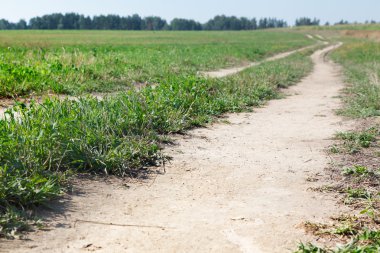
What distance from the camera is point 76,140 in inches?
180

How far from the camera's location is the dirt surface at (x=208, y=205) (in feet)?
10.1

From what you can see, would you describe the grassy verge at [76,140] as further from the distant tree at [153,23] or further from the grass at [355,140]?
the distant tree at [153,23]

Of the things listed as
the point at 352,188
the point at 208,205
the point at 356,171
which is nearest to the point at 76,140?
the point at 208,205

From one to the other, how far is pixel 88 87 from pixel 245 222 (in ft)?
25.6

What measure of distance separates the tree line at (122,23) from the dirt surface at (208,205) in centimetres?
13023

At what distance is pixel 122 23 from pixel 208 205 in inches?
5836

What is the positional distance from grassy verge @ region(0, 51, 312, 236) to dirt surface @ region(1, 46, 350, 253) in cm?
25

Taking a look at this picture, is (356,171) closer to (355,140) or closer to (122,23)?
(355,140)

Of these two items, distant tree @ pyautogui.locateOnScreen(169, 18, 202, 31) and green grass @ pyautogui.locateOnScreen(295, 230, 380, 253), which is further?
distant tree @ pyautogui.locateOnScreen(169, 18, 202, 31)

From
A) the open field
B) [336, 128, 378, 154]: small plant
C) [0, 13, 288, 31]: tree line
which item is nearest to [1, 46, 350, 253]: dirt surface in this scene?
the open field

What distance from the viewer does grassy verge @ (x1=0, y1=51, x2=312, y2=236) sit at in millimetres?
3559

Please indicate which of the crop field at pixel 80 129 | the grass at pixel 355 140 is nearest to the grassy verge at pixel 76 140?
the crop field at pixel 80 129

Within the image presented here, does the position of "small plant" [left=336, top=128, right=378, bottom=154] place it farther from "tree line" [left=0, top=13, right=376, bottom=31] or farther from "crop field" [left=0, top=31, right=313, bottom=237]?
"tree line" [left=0, top=13, right=376, bottom=31]

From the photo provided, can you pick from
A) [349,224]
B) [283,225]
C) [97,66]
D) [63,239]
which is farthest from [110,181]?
[97,66]
